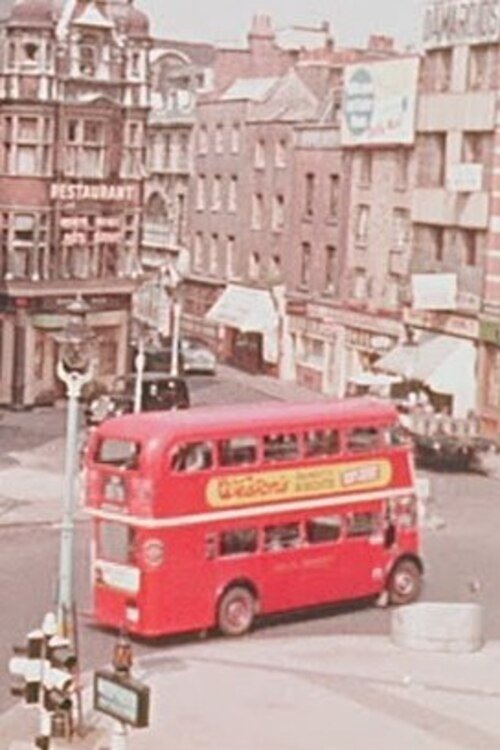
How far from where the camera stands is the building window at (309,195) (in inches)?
2381

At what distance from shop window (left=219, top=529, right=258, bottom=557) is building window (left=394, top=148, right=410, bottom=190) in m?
29.1

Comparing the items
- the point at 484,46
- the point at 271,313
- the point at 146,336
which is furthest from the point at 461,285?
the point at 146,336

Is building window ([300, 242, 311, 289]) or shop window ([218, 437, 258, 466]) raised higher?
building window ([300, 242, 311, 289])

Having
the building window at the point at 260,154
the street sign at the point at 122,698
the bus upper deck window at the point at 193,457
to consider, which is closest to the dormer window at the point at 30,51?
the building window at the point at 260,154

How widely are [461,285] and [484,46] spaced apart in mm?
7086

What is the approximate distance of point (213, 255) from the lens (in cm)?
6800

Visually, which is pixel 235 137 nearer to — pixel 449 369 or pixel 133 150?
pixel 133 150

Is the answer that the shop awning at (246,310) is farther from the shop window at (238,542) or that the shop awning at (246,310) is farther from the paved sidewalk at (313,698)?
the paved sidewalk at (313,698)

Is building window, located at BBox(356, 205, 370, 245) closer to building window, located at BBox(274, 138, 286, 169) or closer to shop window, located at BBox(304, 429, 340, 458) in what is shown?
building window, located at BBox(274, 138, 286, 169)

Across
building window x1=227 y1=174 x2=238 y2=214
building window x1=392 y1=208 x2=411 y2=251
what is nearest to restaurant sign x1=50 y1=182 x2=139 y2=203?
building window x1=392 y1=208 x2=411 y2=251

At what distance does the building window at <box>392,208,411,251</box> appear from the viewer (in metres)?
54.5

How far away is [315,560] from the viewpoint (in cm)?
2816

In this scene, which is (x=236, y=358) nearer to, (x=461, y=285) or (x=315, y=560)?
(x=461, y=285)

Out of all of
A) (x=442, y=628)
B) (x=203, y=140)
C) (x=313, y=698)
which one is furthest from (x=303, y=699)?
(x=203, y=140)
